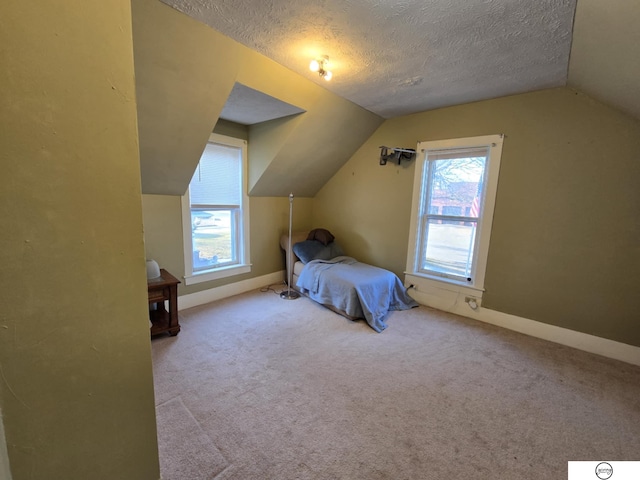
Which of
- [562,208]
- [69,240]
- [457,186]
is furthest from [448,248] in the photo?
[69,240]

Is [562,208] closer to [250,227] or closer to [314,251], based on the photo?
[314,251]

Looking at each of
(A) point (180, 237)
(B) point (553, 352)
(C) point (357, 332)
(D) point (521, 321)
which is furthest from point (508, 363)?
(A) point (180, 237)

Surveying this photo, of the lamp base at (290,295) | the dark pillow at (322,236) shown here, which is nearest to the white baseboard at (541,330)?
the dark pillow at (322,236)

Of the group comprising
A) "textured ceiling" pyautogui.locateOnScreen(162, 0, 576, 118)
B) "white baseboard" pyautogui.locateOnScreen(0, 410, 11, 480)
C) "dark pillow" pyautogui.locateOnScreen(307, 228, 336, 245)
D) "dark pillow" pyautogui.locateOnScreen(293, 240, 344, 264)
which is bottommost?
"white baseboard" pyautogui.locateOnScreen(0, 410, 11, 480)

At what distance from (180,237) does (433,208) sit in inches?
119

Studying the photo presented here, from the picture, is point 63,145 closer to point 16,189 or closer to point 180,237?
point 16,189

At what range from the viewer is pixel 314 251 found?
12.4 feet

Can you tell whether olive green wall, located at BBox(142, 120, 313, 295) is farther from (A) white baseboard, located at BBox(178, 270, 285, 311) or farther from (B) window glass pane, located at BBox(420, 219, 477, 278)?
(B) window glass pane, located at BBox(420, 219, 477, 278)

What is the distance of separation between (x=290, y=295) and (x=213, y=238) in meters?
1.25

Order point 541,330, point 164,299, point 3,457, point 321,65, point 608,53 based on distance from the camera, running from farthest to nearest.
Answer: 1. point 541,330
2. point 164,299
3. point 321,65
4. point 608,53
5. point 3,457

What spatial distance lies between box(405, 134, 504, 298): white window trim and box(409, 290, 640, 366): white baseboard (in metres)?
0.13

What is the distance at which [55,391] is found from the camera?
896mm

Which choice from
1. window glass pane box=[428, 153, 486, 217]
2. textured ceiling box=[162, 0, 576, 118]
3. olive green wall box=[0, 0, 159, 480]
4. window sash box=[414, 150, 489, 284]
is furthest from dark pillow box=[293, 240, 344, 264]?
olive green wall box=[0, 0, 159, 480]
